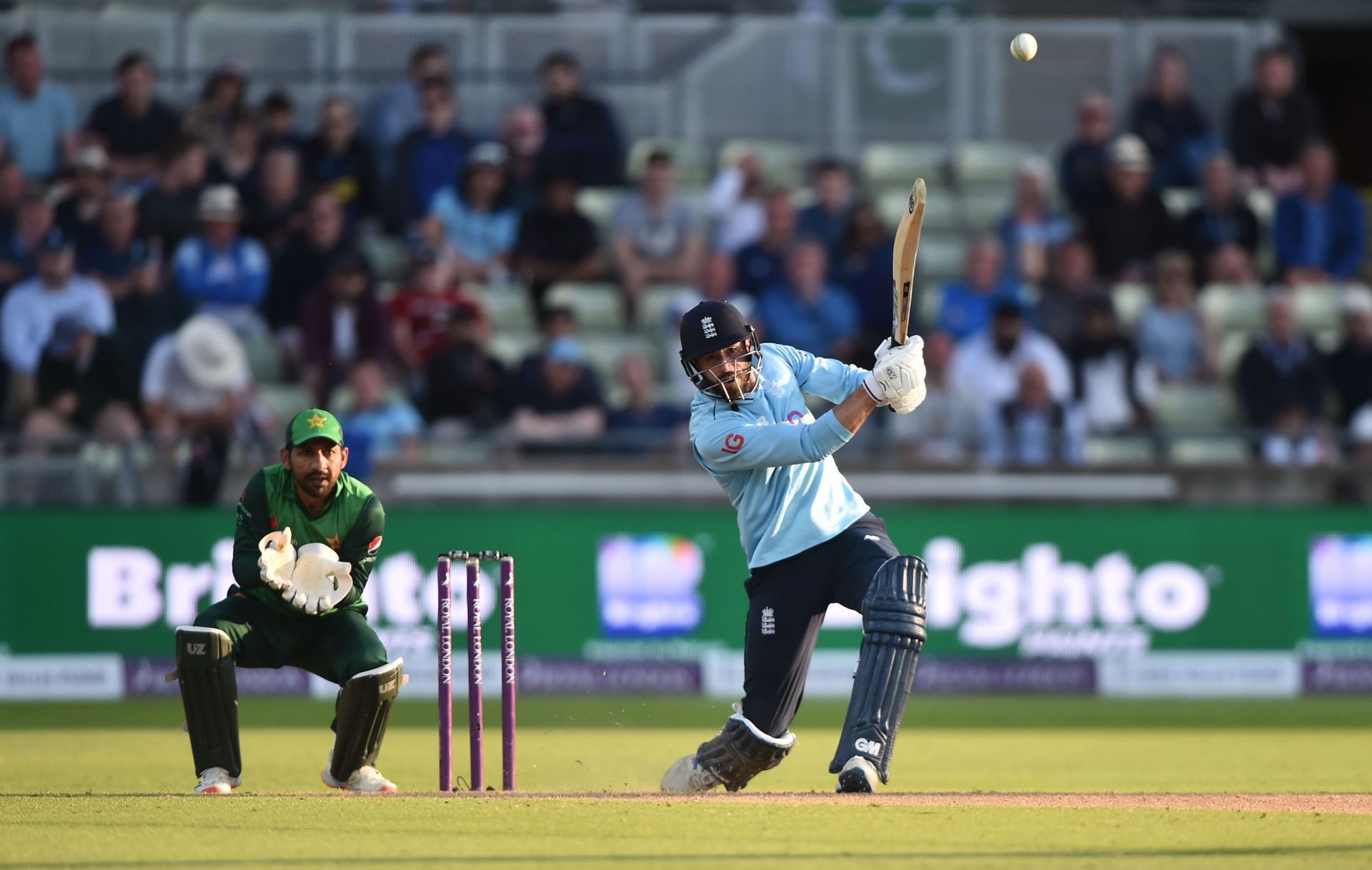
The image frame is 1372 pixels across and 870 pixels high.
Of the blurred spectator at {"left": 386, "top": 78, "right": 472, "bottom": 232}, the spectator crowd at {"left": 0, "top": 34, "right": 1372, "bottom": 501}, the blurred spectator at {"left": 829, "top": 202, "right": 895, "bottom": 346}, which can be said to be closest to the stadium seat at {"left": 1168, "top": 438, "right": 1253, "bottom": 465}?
the spectator crowd at {"left": 0, "top": 34, "right": 1372, "bottom": 501}

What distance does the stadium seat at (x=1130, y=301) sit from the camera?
17.9 meters

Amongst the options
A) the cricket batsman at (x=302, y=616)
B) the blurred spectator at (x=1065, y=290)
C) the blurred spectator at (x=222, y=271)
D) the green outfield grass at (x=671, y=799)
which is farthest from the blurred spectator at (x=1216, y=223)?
the cricket batsman at (x=302, y=616)

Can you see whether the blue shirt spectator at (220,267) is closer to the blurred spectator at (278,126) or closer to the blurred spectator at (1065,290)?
the blurred spectator at (278,126)

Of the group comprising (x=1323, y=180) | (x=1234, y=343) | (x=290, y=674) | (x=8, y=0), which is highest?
(x=8, y=0)

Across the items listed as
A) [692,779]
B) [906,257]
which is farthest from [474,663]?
[906,257]

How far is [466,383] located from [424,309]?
1006 mm

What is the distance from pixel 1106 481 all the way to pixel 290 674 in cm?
667

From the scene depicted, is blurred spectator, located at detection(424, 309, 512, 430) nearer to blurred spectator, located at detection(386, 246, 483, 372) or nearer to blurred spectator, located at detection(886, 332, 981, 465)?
blurred spectator, located at detection(386, 246, 483, 372)

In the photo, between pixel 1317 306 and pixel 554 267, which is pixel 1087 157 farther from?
pixel 554 267

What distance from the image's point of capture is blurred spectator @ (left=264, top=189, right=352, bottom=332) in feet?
57.1

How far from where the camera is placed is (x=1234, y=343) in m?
18.0

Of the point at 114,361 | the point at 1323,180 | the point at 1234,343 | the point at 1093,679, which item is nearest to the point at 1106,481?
the point at 1093,679

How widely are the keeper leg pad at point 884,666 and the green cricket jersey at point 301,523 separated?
225 centimetres

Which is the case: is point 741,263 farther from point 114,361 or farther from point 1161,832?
point 1161,832
